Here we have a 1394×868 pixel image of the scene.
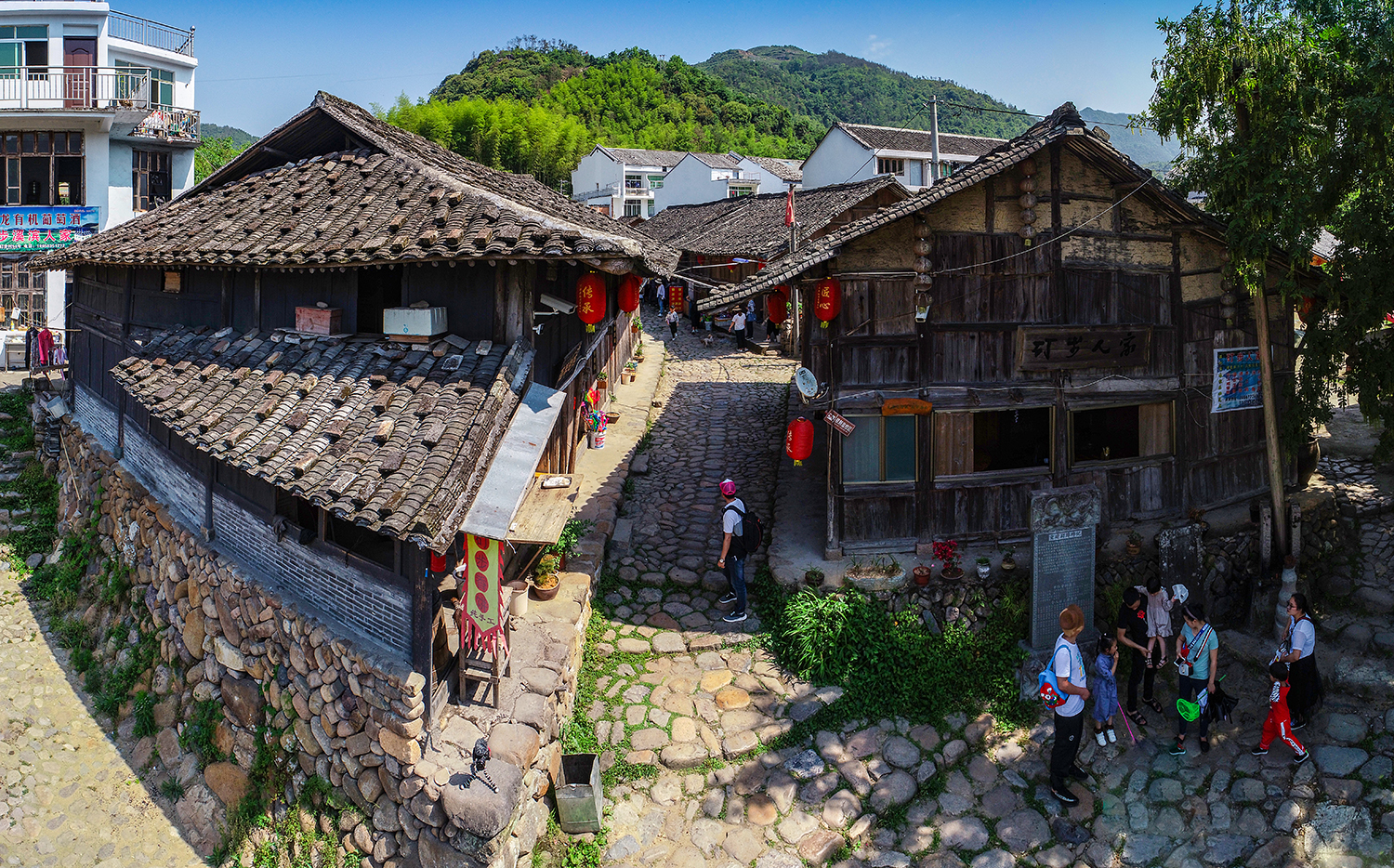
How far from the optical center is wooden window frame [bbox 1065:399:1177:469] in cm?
1248

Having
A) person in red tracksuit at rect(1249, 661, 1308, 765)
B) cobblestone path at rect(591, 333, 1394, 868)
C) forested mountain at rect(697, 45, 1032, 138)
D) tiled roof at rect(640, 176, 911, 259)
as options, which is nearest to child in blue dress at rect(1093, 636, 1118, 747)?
cobblestone path at rect(591, 333, 1394, 868)

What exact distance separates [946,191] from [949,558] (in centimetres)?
494

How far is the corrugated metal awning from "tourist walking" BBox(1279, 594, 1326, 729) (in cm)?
833

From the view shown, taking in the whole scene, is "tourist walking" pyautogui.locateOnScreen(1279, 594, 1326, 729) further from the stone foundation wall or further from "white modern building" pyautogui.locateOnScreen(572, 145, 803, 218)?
"white modern building" pyautogui.locateOnScreen(572, 145, 803, 218)

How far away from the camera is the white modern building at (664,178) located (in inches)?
2247

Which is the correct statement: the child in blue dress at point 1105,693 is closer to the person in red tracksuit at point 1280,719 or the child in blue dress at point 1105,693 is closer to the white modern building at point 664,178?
the person in red tracksuit at point 1280,719

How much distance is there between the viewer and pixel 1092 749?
1004 centimetres

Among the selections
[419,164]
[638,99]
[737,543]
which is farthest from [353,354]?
[638,99]

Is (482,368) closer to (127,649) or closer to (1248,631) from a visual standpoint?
(127,649)

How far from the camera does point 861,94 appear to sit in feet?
518

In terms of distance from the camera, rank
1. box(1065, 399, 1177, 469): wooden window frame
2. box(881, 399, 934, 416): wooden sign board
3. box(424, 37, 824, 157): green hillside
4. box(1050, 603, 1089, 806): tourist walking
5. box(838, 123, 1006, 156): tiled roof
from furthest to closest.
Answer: box(424, 37, 824, 157): green hillside → box(838, 123, 1006, 156): tiled roof → box(1065, 399, 1177, 469): wooden window frame → box(881, 399, 934, 416): wooden sign board → box(1050, 603, 1089, 806): tourist walking

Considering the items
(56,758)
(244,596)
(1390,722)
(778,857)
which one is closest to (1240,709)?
(1390,722)

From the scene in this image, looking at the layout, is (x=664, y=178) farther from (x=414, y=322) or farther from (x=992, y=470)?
(x=414, y=322)

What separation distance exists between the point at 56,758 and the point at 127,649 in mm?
1804
